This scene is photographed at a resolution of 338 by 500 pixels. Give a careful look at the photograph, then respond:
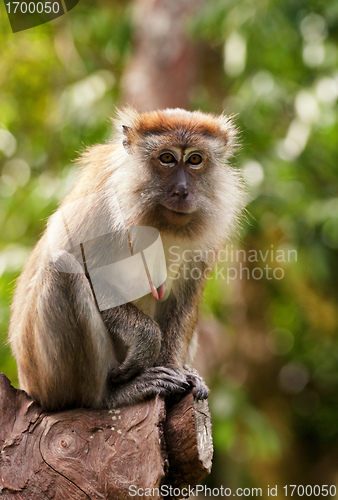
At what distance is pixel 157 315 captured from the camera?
569 centimetres

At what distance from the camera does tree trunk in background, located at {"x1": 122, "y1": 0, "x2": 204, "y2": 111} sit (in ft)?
32.3

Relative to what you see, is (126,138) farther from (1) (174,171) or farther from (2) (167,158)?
(1) (174,171)

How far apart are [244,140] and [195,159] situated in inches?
177

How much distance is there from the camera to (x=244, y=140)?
30.6ft

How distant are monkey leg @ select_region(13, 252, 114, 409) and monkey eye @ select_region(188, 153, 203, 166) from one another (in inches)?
51.4

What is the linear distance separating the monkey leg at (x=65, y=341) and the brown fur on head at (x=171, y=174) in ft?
2.55

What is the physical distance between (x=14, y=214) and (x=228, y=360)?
5798 mm

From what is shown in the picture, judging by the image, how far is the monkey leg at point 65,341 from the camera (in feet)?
15.1

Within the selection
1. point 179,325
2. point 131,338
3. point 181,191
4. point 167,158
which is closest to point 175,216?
point 181,191

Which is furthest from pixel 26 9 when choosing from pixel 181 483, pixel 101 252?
pixel 181 483

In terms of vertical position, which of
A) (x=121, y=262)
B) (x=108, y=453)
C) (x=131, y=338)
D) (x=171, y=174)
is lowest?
(x=108, y=453)

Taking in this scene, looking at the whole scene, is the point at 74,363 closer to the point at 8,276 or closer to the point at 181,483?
the point at 181,483

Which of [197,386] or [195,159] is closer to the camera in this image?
[197,386]

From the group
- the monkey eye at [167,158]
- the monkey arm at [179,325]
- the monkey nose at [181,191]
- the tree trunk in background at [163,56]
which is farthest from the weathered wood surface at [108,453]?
the tree trunk in background at [163,56]
